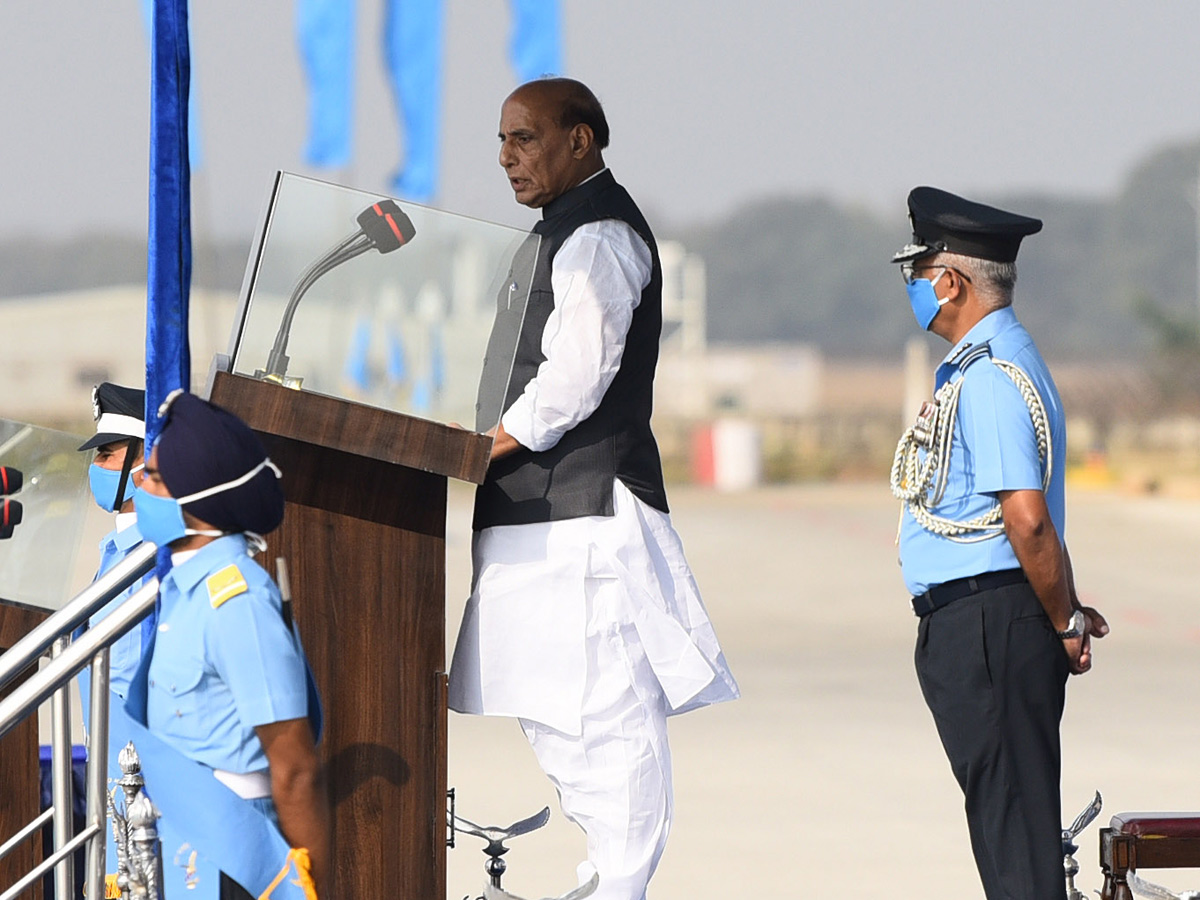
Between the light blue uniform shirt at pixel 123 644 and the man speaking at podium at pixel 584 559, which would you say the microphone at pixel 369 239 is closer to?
the man speaking at podium at pixel 584 559

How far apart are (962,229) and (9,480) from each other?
2134 millimetres

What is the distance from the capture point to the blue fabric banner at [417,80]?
20.3 m

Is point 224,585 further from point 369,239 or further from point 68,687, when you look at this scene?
point 369,239

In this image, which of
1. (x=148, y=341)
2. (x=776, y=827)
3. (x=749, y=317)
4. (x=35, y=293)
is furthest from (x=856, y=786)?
(x=749, y=317)

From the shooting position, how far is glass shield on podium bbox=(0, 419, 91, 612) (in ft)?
13.0

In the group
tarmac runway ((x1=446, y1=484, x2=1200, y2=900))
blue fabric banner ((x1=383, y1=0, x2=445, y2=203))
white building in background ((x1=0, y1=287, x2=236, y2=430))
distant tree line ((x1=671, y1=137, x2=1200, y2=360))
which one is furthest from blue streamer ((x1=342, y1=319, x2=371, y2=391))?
distant tree line ((x1=671, y1=137, x2=1200, y2=360))

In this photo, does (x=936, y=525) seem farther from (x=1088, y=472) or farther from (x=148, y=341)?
(x=1088, y=472)

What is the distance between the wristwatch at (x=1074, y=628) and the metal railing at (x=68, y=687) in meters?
1.84

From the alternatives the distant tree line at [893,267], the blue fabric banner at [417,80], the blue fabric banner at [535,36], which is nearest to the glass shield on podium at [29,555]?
the blue fabric banner at [535,36]

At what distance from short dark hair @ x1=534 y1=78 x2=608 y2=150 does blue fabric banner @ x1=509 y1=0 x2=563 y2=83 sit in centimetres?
1542

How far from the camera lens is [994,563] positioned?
3670 millimetres

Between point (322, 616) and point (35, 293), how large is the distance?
86.0 m

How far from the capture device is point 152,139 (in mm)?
3250

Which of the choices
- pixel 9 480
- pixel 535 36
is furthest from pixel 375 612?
pixel 535 36
